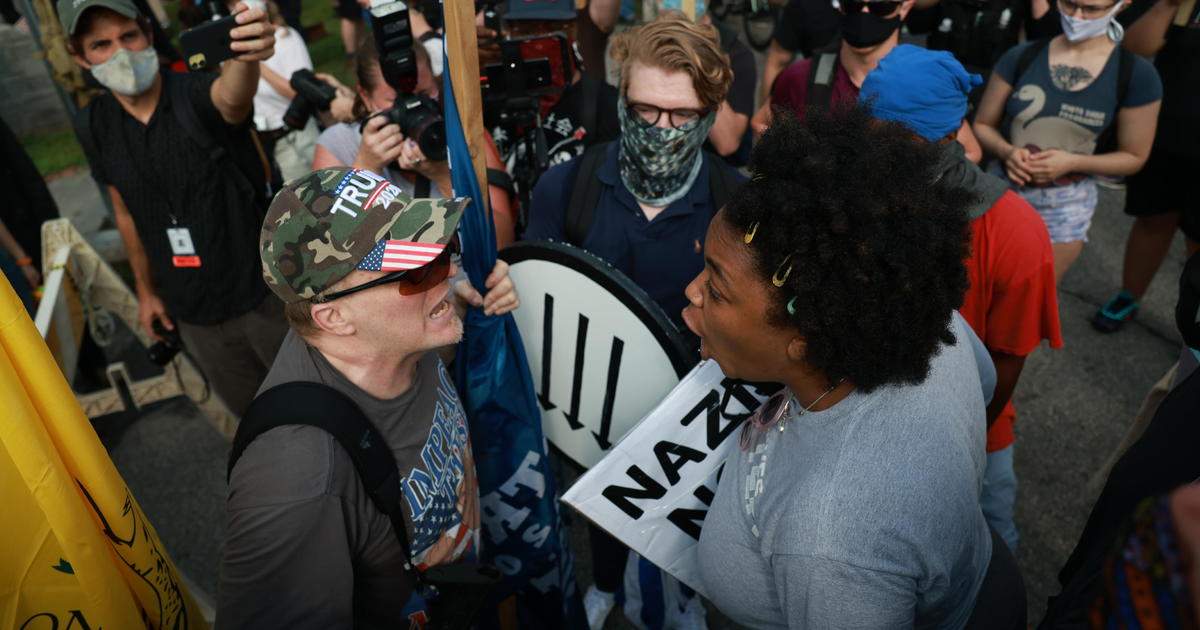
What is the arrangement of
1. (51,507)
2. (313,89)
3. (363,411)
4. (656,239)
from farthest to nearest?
(313,89), (656,239), (363,411), (51,507)

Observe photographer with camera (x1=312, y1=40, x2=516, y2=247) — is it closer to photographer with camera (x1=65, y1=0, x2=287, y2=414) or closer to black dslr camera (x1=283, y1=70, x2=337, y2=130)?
black dslr camera (x1=283, y1=70, x2=337, y2=130)

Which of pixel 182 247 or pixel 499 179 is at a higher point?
pixel 499 179

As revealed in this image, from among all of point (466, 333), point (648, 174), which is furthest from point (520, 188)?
point (466, 333)

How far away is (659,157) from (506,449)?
0.98m

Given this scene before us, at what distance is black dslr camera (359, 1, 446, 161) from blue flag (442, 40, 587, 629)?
0.42 meters

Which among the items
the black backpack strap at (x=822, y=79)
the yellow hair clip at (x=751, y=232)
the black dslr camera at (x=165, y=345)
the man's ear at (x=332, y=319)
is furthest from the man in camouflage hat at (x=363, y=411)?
the black backpack strap at (x=822, y=79)

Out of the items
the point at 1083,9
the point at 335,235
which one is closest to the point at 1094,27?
the point at 1083,9

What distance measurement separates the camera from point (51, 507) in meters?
1.11

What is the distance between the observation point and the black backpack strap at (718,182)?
2295 millimetres

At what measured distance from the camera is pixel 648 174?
2.24m

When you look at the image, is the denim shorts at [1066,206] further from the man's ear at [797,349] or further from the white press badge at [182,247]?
the white press badge at [182,247]

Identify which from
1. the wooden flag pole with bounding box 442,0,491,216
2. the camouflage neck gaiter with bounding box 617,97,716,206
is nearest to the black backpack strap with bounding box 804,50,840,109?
the camouflage neck gaiter with bounding box 617,97,716,206

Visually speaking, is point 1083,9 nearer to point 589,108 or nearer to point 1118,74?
point 1118,74

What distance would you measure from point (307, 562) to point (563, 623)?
51.0 inches
